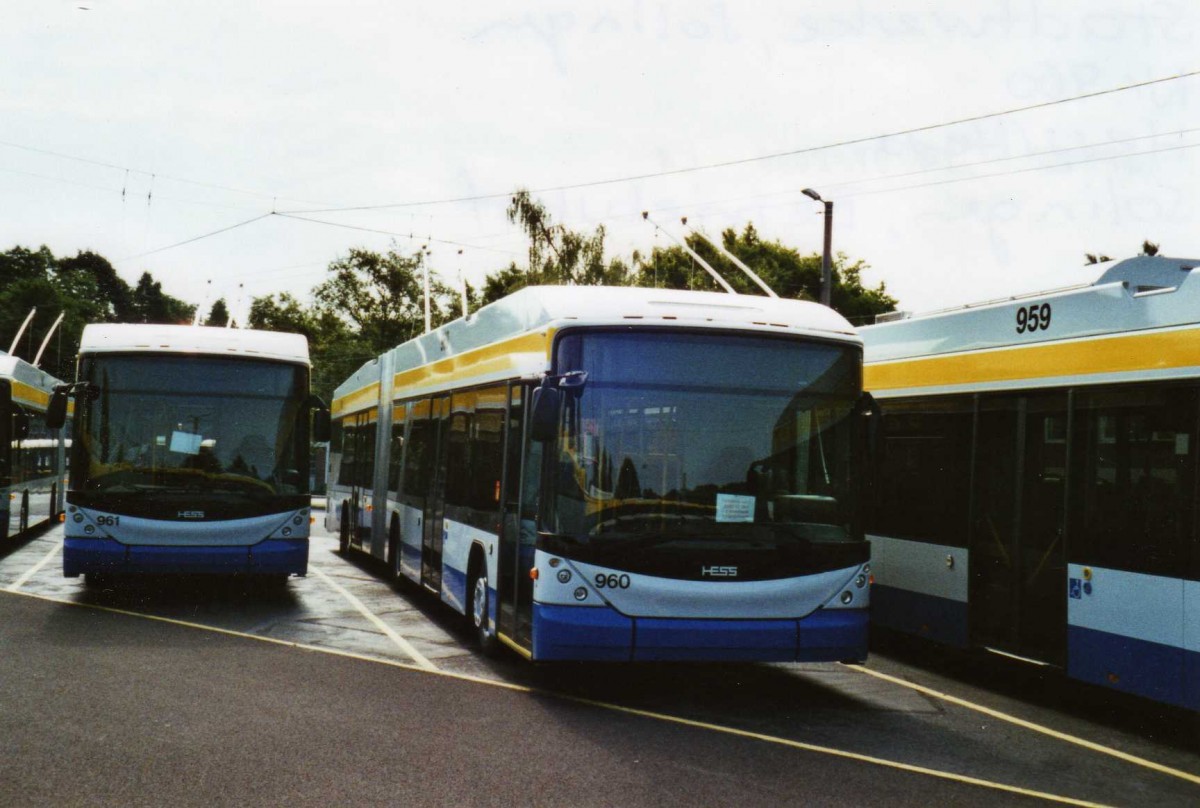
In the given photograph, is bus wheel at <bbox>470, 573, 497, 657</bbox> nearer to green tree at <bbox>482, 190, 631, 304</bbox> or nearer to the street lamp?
the street lamp

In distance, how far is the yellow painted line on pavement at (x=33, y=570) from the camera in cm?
1599

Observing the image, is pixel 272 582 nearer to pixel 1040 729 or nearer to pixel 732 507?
pixel 732 507

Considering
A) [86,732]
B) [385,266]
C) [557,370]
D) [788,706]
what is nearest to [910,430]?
[788,706]

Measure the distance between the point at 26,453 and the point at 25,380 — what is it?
124 centimetres

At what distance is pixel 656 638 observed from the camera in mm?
9047

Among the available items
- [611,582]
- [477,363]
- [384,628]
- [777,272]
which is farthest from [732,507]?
[777,272]

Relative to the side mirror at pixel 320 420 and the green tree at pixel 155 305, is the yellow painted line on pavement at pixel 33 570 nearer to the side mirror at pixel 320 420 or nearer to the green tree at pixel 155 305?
the side mirror at pixel 320 420

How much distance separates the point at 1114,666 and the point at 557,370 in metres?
4.20

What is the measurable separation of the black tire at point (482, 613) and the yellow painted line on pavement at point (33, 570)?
6697 millimetres

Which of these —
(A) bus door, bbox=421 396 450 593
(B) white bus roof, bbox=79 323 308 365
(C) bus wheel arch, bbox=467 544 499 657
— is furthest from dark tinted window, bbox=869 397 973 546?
(B) white bus roof, bbox=79 323 308 365

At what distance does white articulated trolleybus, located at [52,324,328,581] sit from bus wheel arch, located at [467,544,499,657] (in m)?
3.38

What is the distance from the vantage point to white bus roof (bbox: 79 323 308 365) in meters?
14.2

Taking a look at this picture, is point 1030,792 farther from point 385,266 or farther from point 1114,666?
point 385,266

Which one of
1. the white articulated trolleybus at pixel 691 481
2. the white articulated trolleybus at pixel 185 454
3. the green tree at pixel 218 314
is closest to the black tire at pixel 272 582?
the white articulated trolleybus at pixel 185 454
